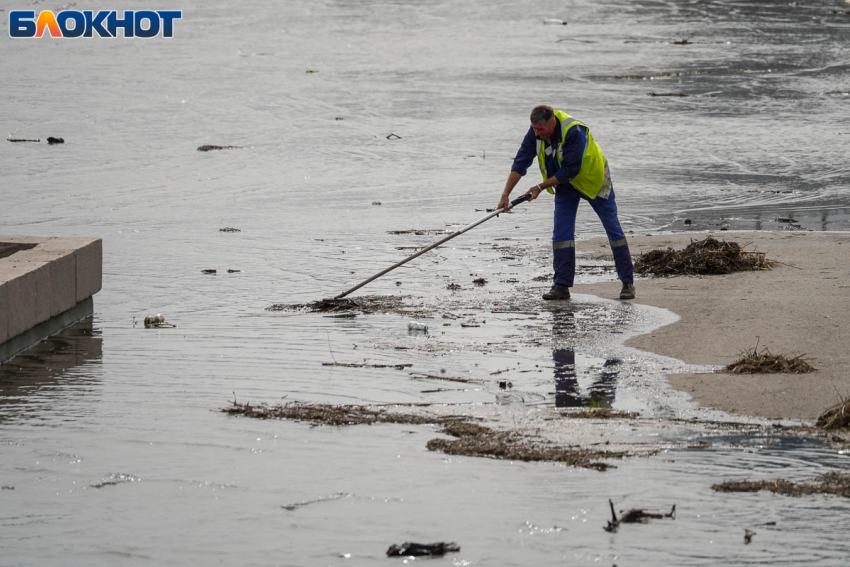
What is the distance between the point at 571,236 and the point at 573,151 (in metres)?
0.72

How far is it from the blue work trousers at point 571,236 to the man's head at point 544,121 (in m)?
0.55

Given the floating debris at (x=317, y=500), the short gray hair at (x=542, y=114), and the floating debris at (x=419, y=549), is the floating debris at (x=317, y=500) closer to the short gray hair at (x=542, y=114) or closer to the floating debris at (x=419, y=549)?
the floating debris at (x=419, y=549)

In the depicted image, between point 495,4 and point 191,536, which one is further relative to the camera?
point 495,4

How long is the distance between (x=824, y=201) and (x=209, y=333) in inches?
340

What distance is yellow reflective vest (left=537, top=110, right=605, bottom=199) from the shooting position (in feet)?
29.9

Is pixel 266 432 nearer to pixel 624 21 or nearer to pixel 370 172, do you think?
pixel 370 172

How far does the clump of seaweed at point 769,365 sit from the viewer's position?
671cm

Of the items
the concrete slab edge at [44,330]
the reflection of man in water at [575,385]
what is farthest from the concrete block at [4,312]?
the reflection of man in water at [575,385]

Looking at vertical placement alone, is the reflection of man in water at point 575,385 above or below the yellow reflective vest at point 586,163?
below

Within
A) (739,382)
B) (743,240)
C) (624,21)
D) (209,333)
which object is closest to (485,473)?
(739,382)

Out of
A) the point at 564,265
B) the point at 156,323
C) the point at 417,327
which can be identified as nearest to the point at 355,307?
the point at 417,327

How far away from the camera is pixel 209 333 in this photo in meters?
8.20

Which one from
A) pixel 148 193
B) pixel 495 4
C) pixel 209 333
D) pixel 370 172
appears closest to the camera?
pixel 209 333

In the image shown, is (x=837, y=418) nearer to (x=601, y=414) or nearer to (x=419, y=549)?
(x=601, y=414)
